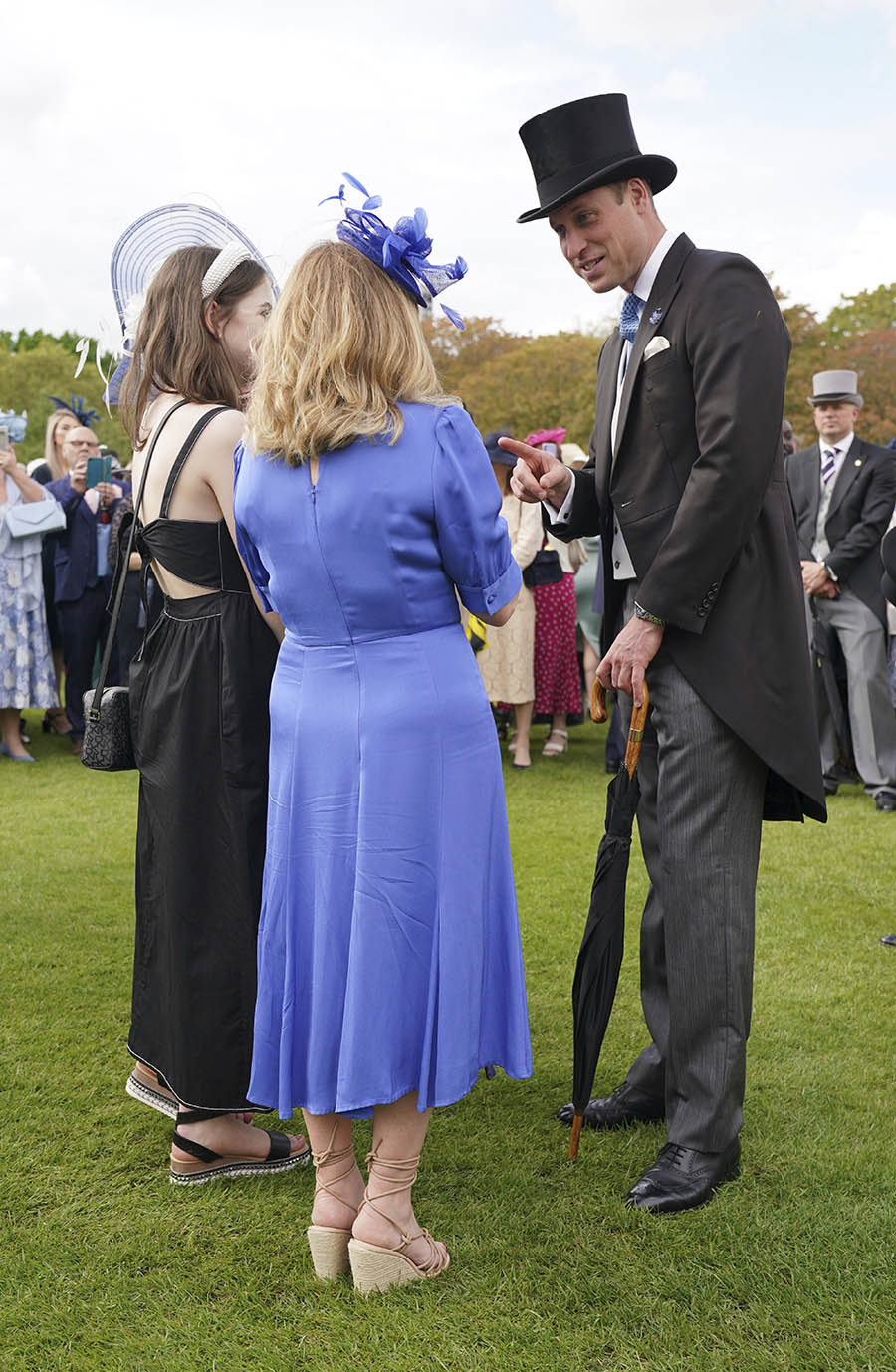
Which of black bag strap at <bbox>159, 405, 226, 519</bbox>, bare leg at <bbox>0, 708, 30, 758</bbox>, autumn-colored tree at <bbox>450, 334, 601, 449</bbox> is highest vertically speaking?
autumn-colored tree at <bbox>450, 334, 601, 449</bbox>

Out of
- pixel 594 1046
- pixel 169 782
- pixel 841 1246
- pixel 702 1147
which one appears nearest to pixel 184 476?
pixel 169 782

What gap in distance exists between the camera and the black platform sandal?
10.5 ft

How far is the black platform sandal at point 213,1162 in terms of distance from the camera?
3207 millimetres

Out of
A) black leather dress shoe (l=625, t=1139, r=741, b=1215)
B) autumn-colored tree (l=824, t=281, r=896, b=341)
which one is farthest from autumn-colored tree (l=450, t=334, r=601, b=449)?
black leather dress shoe (l=625, t=1139, r=741, b=1215)

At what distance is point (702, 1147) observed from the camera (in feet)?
10.0

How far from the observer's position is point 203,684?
10.2 feet

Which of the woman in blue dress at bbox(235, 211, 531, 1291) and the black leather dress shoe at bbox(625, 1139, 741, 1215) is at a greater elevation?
the woman in blue dress at bbox(235, 211, 531, 1291)

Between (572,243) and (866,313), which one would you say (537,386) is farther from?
(572,243)

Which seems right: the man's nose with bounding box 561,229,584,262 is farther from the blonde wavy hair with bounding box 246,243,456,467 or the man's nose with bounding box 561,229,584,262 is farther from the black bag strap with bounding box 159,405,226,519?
the black bag strap with bounding box 159,405,226,519

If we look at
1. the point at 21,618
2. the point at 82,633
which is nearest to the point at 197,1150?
the point at 21,618

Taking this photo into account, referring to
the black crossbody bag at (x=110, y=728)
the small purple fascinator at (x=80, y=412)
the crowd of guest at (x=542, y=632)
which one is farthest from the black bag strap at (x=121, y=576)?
the small purple fascinator at (x=80, y=412)

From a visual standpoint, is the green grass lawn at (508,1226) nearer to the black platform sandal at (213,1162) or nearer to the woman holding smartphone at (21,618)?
the black platform sandal at (213,1162)

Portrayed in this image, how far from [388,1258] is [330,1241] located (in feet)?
0.47

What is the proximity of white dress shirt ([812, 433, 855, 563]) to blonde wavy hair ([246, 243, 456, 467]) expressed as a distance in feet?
19.2
